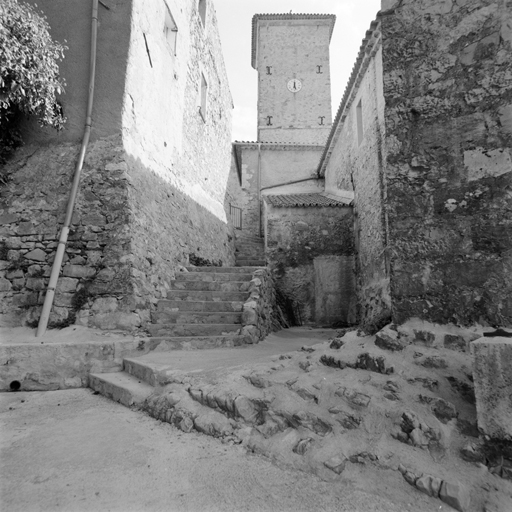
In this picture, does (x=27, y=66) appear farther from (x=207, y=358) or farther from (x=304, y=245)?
(x=304, y=245)

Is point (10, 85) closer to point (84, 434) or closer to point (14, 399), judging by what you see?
point (14, 399)

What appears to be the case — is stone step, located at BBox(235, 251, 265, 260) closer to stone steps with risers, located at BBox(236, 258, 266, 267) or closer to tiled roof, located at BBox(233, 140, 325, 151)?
stone steps with risers, located at BBox(236, 258, 266, 267)

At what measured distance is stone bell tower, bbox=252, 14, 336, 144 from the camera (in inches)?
726

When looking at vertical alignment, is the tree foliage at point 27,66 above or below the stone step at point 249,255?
above

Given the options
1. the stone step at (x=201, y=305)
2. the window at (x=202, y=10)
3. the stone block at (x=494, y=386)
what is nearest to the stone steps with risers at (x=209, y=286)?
the stone step at (x=201, y=305)

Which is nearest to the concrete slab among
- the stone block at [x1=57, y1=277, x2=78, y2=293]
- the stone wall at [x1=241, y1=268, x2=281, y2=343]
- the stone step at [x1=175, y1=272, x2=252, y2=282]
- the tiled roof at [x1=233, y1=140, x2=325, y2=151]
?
the stone wall at [x1=241, y1=268, x2=281, y2=343]

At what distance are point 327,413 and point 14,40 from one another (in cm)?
516

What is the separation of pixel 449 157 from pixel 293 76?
61.3ft

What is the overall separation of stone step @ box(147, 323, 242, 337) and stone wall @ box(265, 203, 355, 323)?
4156 millimetres

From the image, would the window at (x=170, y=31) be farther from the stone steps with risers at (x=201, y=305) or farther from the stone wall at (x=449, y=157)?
the stone wall at (x=449, y=157)

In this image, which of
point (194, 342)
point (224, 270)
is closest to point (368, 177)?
point (224, 270)

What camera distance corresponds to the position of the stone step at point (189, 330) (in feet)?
15.8

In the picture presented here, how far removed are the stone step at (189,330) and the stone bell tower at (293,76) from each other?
1518 centimetres

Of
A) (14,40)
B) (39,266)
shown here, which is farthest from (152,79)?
(39,266)
